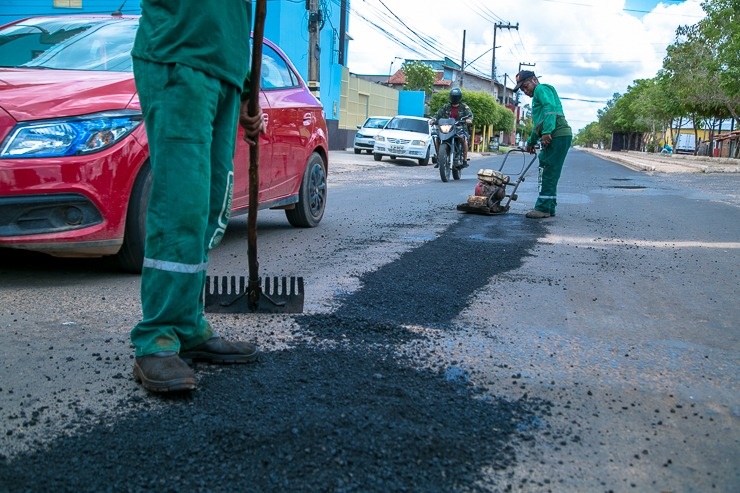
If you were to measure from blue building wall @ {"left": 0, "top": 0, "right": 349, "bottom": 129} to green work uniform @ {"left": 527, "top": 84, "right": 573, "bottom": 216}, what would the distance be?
1469cm

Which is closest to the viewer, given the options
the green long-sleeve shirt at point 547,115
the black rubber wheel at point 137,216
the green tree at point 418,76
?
the black rubber wheel at point 137,216

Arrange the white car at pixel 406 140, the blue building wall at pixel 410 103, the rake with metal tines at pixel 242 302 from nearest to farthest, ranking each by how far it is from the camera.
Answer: the rake with metal tines at pixel 242 302 → the white car at pixel 406 140 → the blue building wall at pixel 410 103

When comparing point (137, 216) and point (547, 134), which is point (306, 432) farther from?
point (547, 134)

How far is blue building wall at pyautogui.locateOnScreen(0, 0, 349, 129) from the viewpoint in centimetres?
2609

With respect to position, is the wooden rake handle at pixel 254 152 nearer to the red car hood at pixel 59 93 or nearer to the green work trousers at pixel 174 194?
the green work trousers at pixel 174 194

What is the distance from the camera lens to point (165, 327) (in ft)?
8.97

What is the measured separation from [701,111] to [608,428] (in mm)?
58959

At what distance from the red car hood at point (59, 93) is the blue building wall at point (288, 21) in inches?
748

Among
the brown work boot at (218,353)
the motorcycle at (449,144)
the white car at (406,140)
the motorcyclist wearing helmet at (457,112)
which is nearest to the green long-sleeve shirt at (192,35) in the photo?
the brown work boot at (218,353)

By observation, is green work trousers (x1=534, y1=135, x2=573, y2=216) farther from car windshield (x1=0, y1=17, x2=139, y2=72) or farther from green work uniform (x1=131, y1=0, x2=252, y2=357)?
green work uniform (x1=131, y1=0, x2=252, y2=357)

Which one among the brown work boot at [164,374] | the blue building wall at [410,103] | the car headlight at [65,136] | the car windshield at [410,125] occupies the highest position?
the blue building wall at [410,103]

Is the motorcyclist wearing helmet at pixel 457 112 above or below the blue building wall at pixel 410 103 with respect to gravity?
below

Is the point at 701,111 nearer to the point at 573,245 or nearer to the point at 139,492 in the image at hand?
the point at 573,245

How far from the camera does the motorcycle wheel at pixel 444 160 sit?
16.0 m
